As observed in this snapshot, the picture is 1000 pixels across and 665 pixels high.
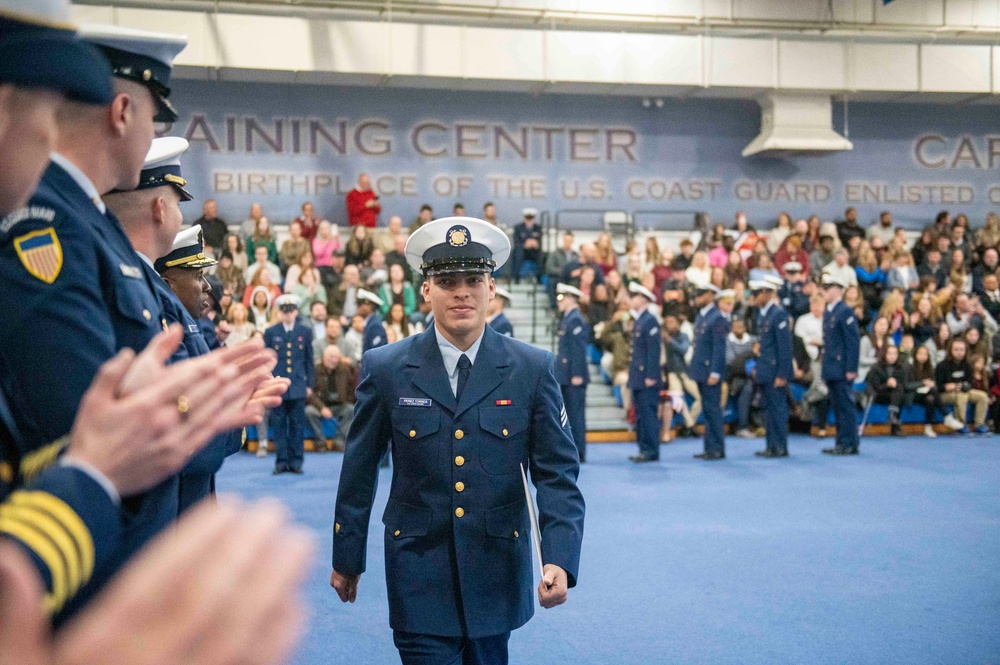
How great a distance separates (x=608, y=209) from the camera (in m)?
17.6

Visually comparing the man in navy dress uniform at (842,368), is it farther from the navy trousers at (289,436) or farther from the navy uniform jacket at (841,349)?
the navy trousers at (289,436)

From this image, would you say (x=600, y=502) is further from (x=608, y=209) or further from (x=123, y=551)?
(x=608, y=209)

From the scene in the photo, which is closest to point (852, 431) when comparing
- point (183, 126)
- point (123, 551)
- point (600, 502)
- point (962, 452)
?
point (962, 452)

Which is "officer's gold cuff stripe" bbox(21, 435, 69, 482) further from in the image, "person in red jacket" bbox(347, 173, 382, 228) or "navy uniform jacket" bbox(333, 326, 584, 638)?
"person in red jacket" bbox(347, 173, 382, 228)

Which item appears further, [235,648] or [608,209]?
[608,209]

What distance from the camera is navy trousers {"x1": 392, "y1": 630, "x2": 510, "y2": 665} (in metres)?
2.66

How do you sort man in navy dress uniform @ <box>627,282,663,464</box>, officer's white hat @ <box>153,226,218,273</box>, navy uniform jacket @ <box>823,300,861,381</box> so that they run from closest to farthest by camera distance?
officer's white hat @ <box>153,226,218,273</box>
man in navy dress uniform @ <box>627,282,663,464</box>
navy uniform jacket @ <box>823,300,861,381</box>

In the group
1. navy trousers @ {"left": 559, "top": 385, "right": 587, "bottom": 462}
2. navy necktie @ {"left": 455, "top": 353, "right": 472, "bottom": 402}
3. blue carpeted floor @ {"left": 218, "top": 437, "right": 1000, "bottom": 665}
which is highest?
navy necktie @ {"left": 455, "top": 353, "right": 472, "bottom": 402}

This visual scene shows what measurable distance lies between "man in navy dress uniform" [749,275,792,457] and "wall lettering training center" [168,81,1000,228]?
22.4 feet

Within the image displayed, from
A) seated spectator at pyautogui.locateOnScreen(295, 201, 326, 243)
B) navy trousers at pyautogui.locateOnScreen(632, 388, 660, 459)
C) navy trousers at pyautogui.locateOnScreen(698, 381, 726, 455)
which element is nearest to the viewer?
navy trousers at pyautogui.locateOnScreen(632, 388, 660, 459)

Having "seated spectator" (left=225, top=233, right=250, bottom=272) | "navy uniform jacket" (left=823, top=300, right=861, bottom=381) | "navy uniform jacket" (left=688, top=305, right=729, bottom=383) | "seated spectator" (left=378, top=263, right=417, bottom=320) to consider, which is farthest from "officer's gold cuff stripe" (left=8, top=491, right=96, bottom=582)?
"seated spectator" (left=225, top=233, right=250, bottom=272)

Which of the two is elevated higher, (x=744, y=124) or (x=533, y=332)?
(x=744, y=124)

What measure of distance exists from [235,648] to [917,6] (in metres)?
18.7

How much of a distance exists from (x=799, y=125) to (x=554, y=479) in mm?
15583
